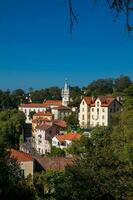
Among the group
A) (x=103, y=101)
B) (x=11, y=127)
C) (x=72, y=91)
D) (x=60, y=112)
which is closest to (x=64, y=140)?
(x=11, y=127)

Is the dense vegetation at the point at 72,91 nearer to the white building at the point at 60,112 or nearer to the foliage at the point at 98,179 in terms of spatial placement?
the white building at the point at 60,112

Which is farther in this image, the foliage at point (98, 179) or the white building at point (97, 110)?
the white building at point (97, 110)

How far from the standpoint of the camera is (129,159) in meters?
19.8

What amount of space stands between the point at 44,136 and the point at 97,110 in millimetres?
11343

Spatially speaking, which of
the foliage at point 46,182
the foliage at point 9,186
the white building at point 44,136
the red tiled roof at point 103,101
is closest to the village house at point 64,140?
the white building at point 44,136

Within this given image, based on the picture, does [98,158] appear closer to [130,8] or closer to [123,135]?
[123,135]

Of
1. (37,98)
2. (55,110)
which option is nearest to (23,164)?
(55,110)

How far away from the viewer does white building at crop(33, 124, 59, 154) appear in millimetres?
52966

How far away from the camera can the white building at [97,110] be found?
6134 centimetres

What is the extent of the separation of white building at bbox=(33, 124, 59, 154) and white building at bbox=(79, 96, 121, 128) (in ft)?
26.3

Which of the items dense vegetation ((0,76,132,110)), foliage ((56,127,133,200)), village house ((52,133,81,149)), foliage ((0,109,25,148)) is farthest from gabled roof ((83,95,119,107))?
foliage ((56,127,133,200))

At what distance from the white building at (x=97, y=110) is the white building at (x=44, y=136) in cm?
803

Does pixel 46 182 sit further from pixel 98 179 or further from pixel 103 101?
pixel 103 101

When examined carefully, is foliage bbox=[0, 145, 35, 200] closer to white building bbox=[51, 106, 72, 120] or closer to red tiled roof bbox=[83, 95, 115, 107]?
red tiled roof bbox=[83, 95, 115, 107]
